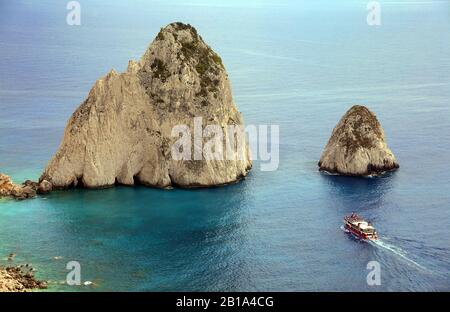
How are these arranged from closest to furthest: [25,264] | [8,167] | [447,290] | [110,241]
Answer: [447,290] → [25,264] → [110,241] → [8,167]

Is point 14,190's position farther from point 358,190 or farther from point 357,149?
point 357,149

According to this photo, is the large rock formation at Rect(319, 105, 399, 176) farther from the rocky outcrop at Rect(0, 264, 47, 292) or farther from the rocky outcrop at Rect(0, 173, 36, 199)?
the rocky outcrop at Rect(0, 264, 47, 292)

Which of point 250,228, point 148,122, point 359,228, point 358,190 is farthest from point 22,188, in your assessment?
point 358,190

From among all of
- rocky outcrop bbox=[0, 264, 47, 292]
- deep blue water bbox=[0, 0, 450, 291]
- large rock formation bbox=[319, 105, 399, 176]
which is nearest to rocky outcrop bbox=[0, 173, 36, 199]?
deep blue water bbox=[0, 0, 450, 291]

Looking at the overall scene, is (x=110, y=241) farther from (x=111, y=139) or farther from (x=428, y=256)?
(x=428, y=256)

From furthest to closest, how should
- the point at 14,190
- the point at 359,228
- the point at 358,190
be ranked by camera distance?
the point at 358,190 → the point at 14,190 → the point at 359,228
